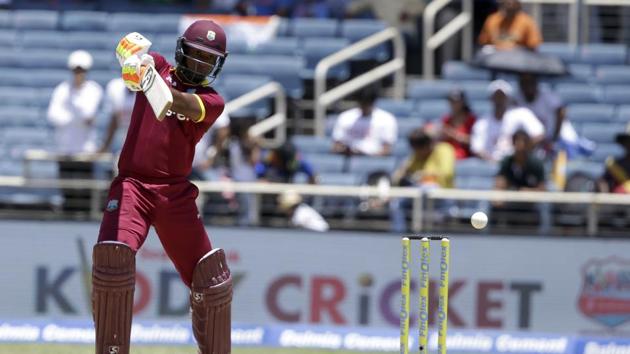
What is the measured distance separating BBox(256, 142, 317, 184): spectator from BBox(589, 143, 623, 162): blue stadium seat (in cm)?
306

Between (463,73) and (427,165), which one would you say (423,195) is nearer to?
(427,165)

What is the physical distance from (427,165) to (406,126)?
1.66 metres

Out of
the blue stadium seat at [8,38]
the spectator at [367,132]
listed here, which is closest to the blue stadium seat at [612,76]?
the spectator at [367,132]

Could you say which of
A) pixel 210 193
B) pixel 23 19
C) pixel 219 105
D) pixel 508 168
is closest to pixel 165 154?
pixel 219 105

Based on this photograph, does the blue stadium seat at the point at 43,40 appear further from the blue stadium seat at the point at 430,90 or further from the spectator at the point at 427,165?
the spectator at the point at 427,165

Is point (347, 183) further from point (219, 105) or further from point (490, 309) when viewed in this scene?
point (219, 105)

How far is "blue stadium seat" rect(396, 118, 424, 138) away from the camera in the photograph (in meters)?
14.4

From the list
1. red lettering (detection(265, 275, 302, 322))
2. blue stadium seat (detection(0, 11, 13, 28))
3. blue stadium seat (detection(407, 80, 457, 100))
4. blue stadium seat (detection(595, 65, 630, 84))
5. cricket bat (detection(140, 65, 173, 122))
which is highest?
blue stadium seat (detection(0, 11, 13, 28))

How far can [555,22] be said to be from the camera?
53.8ft

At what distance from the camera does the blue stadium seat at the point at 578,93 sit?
15.0 metres

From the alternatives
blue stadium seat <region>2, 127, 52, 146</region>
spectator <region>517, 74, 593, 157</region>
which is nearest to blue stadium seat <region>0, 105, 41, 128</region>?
blue stadium seat <region>2, 127, 52, 146</region>

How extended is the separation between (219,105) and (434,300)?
15.9 ft

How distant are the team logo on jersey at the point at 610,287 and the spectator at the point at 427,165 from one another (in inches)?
61.8

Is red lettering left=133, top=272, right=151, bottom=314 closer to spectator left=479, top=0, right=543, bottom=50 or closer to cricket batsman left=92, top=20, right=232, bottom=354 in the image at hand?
cricket batsman left=92, top=20, right=232, bottom=354
